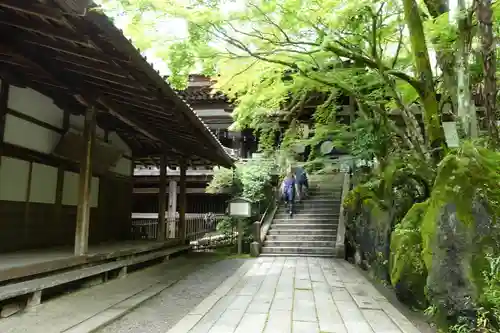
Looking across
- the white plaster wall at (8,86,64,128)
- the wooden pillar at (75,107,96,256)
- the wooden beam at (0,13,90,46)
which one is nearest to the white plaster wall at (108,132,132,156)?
the white plaster wall at (8,86,64,128)

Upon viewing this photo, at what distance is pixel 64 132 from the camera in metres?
8.90

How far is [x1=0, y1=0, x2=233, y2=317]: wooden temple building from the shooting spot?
5.17 metres

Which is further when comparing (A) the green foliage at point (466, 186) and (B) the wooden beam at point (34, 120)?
(B) the wooden beam at point (34, 120)

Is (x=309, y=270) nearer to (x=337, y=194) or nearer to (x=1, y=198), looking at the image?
(x=1, y=198)

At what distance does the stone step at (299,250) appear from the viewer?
12.5m

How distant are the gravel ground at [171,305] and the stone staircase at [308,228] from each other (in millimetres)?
3569

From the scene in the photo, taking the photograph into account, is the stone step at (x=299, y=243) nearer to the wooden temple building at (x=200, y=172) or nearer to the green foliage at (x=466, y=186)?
the wooden temple building at (x=200, y=172)

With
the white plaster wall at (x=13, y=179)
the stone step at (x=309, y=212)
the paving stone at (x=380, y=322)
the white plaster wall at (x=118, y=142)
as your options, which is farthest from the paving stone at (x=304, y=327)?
the stone step at (x=309, y=212)

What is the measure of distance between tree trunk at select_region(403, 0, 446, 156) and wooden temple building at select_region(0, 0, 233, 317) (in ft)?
13.5

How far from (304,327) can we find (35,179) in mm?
6164

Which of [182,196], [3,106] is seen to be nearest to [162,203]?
[182,196]

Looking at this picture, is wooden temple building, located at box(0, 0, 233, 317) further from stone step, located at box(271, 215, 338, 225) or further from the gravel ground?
stone step, located at box(271, 215, 338, 225)

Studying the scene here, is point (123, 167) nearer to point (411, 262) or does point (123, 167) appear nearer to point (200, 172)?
point (200, 172)

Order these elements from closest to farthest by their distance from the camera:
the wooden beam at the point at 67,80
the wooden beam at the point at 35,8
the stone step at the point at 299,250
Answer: the wooden beam at the point at 35,8 < the wooden beam at the point at 67,80 < the stone step at the point at 299,250
